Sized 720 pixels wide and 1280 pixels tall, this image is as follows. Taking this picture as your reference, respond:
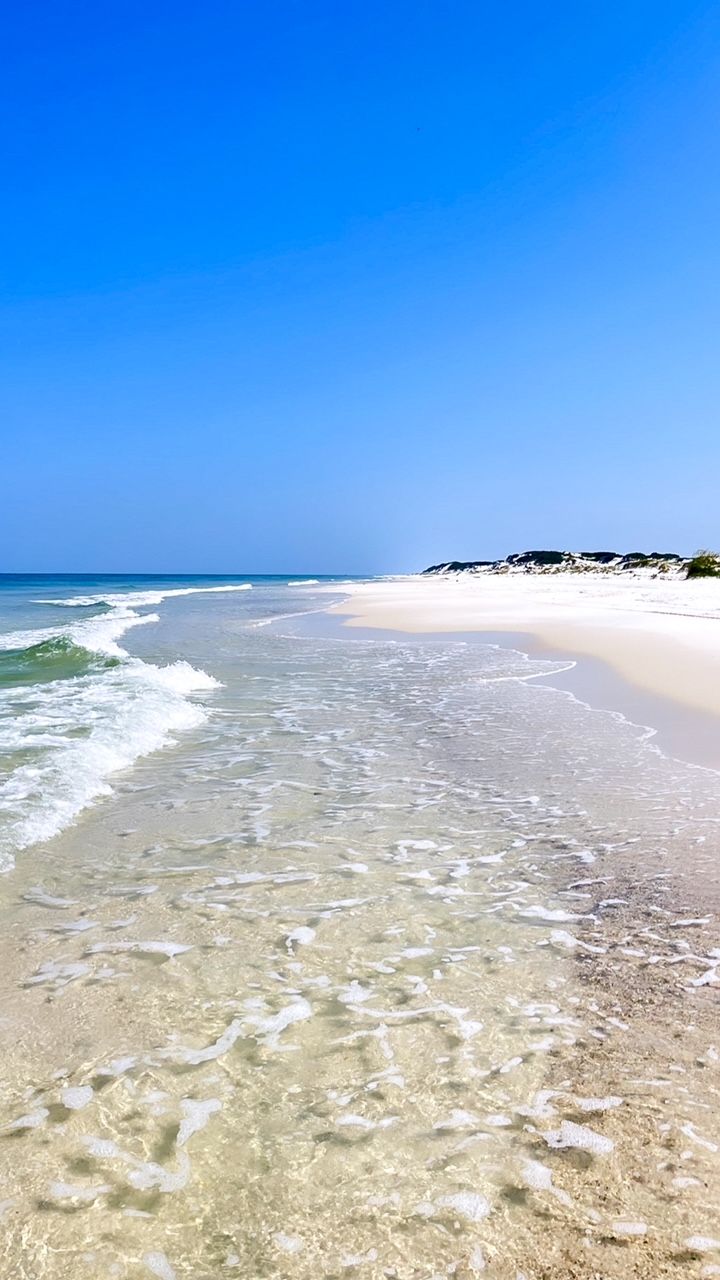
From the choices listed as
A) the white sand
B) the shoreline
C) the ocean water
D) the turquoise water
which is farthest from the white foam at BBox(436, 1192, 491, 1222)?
the white sand

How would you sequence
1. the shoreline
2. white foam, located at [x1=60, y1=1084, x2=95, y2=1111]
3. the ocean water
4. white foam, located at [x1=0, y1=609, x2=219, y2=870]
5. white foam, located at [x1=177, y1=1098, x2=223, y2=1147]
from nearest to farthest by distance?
1. the ocean water
2. white foam, located at [x1=177, y1=1098, x2=223, y2=1147]
3. white foam, located at [x1=60, y1=1084, x2=95, y2=1111]
4. white foam, located at [x1=0, y1=609, x2=219, y2=870]
5. the shoreline

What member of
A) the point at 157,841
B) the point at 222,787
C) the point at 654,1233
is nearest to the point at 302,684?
the point at 222,787

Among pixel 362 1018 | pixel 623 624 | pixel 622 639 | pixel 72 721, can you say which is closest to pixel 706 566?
pixel 623 624

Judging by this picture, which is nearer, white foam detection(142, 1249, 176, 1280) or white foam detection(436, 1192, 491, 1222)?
white foam detection(142, 1249, 176, 1280)

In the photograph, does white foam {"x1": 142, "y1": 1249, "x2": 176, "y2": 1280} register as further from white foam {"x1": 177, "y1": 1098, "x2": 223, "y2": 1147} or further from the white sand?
the white sand

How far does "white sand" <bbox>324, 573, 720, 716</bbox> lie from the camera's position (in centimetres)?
1181

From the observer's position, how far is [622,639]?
17.0m

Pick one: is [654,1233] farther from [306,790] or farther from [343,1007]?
[306,790]

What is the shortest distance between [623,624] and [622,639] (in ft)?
12.0

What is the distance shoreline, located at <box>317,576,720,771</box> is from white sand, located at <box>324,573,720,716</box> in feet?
0.09

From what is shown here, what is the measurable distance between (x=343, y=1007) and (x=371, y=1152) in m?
0.92

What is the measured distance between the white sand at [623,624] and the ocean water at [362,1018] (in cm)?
503

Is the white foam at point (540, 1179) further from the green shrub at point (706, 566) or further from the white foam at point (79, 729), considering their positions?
the green shrub at point (706, 566)

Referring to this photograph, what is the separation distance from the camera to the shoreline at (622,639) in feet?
30.2
